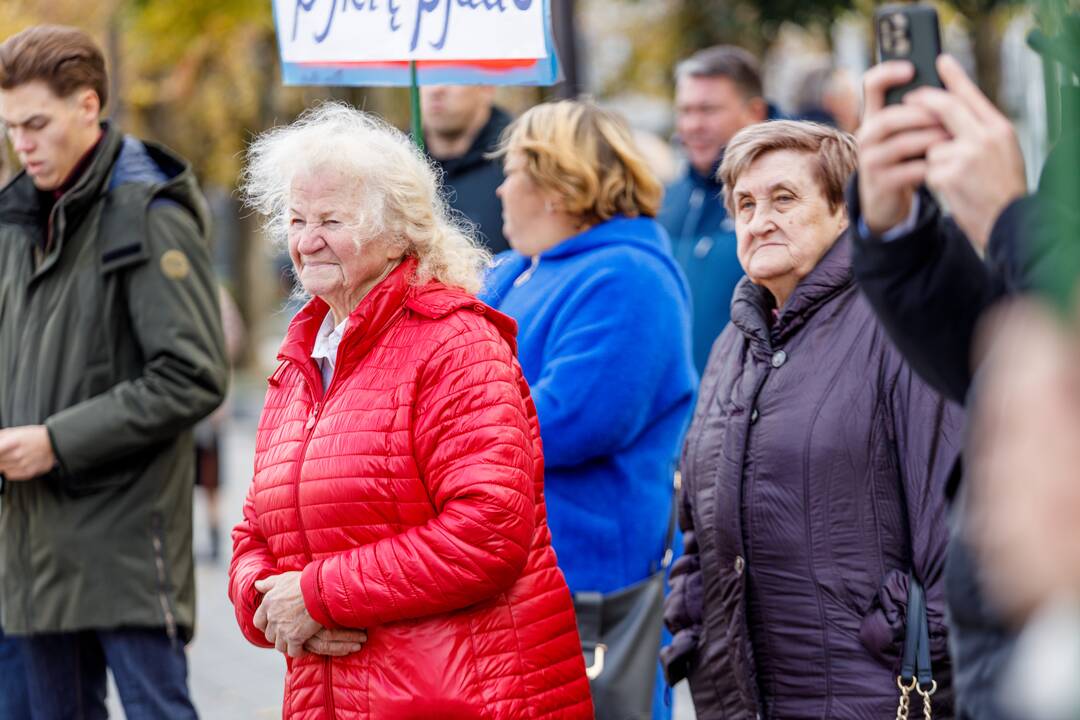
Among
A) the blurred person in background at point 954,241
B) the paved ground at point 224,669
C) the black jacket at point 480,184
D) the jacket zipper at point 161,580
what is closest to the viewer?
the blurred person in background at point 954,241

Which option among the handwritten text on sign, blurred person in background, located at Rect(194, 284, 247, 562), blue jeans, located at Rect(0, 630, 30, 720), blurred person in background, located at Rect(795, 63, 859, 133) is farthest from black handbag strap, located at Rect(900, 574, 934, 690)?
blurred person in background, located at Rect(194, 284, 247, 562)

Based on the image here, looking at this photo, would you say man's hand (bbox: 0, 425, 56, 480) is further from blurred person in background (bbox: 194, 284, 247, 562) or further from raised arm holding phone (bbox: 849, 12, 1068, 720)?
blurred person in background (bbox: 194, 284, 247, 562)

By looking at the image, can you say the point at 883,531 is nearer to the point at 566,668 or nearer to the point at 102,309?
the point at 566,668

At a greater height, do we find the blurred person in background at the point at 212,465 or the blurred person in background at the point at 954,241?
the blurred person in background at the point at 954,241

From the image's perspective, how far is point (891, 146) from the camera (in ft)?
7.00

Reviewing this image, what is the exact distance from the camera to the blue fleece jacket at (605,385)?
4066mm

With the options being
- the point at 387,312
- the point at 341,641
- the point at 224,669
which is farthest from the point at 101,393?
the point at 224,669

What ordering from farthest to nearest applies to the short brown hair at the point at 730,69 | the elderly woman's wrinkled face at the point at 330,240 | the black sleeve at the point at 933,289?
the short brown hair at the point at 730,69
the elderly woman's wrinkled face at the point at 330,240
the black sleeve at the point at 933,289

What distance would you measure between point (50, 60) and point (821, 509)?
8.11 ft

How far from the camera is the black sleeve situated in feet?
7.25

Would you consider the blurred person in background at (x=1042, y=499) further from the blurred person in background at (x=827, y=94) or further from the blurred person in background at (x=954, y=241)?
the blurred person in background at (x=827, y=94)

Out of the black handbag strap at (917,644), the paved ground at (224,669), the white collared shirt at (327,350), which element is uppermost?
the white collared shirt at (327,350)

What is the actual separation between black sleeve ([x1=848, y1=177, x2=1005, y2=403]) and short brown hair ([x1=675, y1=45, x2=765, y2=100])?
13.8 feet

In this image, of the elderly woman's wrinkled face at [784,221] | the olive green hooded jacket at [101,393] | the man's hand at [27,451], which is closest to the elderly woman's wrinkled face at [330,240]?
the elderly woman's wrinkled face at [784,221]
